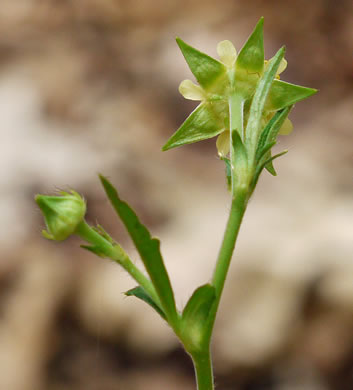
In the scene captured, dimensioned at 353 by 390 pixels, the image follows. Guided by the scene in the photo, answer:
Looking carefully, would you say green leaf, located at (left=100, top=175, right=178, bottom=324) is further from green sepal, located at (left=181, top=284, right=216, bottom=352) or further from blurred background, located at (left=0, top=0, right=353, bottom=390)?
blurred background, located at (left=0, top=0, right=353, bottom=390)

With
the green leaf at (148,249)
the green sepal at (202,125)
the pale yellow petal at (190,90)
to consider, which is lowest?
the green leaf at (148,249)

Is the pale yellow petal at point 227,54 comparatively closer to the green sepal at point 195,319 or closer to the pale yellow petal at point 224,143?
the pale yellow petal at point 224,143

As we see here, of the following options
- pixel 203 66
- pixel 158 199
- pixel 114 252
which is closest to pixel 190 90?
pixel 203 66

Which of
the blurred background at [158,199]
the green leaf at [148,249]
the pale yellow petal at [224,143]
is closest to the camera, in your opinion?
the green leaf at [148,249]

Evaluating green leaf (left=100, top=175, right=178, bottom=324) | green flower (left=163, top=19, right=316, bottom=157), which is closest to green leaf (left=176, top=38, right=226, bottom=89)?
green flower (left=163, top=19, right=316, bottom=157)

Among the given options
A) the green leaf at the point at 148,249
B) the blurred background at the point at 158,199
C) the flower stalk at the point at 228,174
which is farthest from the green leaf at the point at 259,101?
the blurred background at the point at 158,199

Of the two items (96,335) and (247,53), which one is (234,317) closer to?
(96,335)

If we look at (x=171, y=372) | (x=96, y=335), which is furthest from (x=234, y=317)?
(x=96, y=335)

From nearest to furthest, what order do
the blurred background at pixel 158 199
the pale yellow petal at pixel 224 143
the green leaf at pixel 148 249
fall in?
the green leaf at pixel 148 249, the pale yellow petal at pixel 224 143, the blurred background at pixel 158 199
